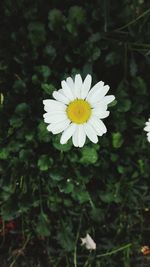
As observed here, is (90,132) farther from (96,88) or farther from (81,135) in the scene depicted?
(96,88)

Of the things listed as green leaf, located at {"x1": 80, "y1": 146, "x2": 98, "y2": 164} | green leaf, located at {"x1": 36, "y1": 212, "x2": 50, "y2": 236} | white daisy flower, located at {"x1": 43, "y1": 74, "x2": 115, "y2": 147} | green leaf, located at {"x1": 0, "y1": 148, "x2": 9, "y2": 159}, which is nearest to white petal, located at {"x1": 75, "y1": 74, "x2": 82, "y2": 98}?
white daisy flower, located at {"x1": 43, "y1": 74, "x2": 115, "y2": 147}

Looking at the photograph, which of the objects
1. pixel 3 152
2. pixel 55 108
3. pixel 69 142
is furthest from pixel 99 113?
pixel 3 152

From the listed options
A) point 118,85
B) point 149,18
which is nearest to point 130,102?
point 118,85

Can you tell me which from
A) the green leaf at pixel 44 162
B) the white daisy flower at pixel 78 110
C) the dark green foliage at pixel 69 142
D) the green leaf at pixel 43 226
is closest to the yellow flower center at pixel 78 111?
the white daisy flower at pixel 78 110

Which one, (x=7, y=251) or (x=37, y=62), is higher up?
(x=37, y=62)

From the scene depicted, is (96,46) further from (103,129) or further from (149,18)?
(103,129)

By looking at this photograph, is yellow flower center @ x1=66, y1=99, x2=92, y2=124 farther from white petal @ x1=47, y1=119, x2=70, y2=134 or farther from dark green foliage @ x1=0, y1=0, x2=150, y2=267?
dark green foliage @ x1=0, y1=0, x2=150, y2=267

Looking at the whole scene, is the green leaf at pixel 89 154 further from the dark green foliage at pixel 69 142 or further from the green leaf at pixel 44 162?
the green leaf at pixel 44 162
